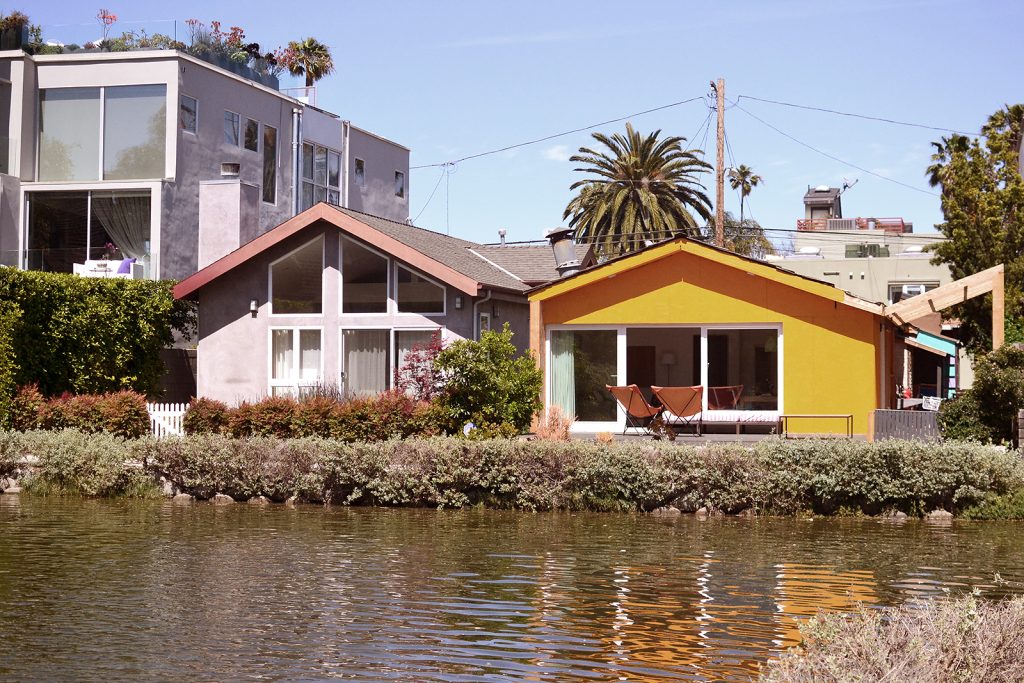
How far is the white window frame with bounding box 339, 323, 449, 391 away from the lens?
2550 cm

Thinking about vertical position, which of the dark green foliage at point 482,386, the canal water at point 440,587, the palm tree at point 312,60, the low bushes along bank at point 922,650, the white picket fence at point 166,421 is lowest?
the canal water at point 440,587

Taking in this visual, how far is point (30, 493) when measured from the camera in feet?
66.6

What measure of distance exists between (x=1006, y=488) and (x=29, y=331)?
18.5 meters

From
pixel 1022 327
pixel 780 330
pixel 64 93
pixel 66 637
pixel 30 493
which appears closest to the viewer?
pixel 66 637

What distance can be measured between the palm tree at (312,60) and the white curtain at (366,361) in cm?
2399

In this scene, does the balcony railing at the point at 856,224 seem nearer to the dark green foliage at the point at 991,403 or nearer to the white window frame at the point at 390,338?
the white window frame at the point at 390,338

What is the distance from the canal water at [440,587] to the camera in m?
9.35

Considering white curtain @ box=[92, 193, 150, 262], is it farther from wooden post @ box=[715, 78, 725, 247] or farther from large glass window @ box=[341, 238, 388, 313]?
wooden post @ box=[715, 78, 725, 247]

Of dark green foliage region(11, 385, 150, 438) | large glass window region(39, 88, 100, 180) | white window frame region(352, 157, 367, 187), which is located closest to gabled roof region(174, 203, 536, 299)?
dark green foliage region(11, 385, 150, 438)

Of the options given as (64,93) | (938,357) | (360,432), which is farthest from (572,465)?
(938,357)

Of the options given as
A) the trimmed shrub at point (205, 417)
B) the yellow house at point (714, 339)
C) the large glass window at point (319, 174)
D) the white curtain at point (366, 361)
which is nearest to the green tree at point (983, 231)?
the yellow house at point (714, 339)

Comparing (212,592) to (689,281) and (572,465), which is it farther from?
(689,281)

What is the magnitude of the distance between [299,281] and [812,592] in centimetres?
1664

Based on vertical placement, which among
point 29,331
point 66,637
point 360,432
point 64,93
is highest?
point 64,93
